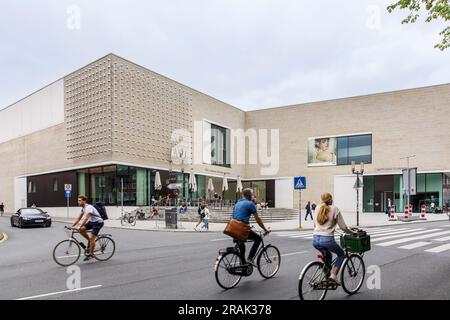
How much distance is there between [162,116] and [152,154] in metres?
4.37

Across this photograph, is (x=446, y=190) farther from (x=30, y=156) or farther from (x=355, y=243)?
(x=30, y=156)

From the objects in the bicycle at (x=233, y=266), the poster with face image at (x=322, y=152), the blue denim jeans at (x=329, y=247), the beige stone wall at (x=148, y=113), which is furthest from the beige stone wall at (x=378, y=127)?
the blue denim jeans at (x=329, y=247)

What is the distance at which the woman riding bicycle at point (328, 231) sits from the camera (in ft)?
20.0

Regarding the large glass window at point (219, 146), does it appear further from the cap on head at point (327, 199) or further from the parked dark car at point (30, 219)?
the cap on head at point (327, 199)

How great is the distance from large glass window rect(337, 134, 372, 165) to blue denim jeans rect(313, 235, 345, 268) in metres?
42.0

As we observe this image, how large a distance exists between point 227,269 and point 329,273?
1864 mm

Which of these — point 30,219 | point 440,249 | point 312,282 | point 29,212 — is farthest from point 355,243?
point 29,212

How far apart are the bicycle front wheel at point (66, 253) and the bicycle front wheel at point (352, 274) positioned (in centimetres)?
695

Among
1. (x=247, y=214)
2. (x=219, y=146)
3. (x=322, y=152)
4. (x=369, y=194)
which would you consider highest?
(x=219, y=146)

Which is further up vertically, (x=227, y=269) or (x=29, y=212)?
(x=227, y=269)

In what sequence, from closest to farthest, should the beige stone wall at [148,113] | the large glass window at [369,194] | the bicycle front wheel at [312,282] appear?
1. the bicycle front wheel at [312,282]
2. the beige stone wall at [148,113]
3. the large glass window at [369,194]

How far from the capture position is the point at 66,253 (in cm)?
977

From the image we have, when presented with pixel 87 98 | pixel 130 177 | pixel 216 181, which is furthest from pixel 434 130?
pixel 87 98

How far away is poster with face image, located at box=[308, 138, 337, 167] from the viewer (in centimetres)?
4778
